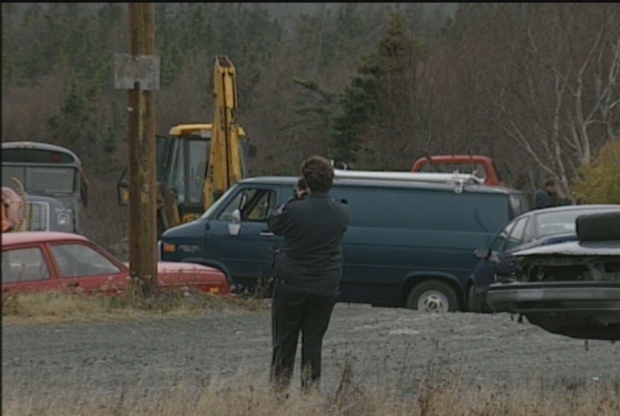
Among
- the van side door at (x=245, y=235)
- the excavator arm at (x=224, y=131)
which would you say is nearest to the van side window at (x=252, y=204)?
the van side door at (x=245, y=235)

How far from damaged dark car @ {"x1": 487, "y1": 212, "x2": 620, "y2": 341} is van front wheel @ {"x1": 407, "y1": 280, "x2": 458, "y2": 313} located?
9.36 m

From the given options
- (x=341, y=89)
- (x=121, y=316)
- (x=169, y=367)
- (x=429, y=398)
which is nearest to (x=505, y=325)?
(x=121, y=316)

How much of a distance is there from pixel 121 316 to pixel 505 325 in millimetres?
4028

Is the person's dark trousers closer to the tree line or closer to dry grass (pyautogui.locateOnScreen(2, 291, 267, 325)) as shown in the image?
dry grass (pyautogui.locateOnScreen(2, 291, 267, 325))

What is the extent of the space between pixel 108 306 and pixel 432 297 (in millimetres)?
5299

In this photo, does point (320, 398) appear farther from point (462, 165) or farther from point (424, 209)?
point (462, 165)

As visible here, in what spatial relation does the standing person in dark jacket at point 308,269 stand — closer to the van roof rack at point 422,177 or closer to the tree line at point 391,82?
the tree line at point 391,82

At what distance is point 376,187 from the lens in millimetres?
19234

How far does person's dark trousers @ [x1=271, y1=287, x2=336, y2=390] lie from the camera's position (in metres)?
8.22

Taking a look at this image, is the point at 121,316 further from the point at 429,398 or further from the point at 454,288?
the point at 429,398

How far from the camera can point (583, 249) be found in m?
8.43

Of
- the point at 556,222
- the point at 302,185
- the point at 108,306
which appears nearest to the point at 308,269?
the point at 302,185

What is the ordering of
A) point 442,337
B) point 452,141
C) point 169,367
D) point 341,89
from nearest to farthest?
1. point 169,367
2. point 442,337
3. point 452,141
4. point 341,89

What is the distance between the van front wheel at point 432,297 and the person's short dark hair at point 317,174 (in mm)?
10319
